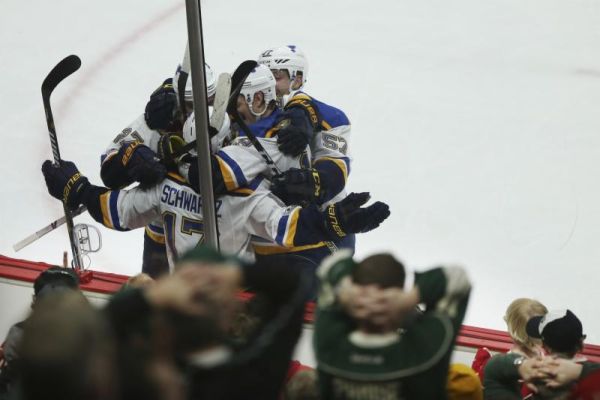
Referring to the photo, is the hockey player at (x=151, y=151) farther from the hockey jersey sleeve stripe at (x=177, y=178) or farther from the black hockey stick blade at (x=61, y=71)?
the black hockey stick blade at (x=61, y=71)

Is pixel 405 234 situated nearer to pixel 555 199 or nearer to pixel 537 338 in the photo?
pixel 555 199

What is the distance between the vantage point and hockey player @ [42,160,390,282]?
3480 mm

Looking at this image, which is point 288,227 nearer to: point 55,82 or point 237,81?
point 237,81

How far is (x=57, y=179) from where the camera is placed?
3.72 metres

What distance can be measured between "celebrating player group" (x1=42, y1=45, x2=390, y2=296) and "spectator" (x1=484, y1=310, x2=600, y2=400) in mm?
1060

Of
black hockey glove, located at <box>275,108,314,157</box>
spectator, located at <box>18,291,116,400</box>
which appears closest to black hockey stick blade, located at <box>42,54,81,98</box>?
black hockey glove, located at <box>275,108,314,157</box>

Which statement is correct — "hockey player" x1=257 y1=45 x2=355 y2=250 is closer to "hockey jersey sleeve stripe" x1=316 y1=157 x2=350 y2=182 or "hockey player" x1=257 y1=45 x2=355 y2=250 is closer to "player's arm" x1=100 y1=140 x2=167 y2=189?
"hockey jersey sleeve stripe" x1=316 y1=157 x2=350 y2=182

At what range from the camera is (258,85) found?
146 inches

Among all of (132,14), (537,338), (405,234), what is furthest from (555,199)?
(132,14)

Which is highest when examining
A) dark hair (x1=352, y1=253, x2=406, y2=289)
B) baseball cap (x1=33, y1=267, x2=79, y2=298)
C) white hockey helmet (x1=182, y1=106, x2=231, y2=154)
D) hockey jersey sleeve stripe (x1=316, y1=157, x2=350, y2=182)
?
dark hair (x1=352, y1=253, x2=406, y2=289)

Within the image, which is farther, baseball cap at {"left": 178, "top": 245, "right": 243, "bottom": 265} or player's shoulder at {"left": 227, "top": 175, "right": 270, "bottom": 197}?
player's shoulder at {"left": 227, "top": 175, "right": 270, "bottom": 197}

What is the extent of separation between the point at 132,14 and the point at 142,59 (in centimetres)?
58

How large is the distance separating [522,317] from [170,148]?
140 cm

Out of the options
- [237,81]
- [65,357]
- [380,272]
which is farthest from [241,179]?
[65,357]
